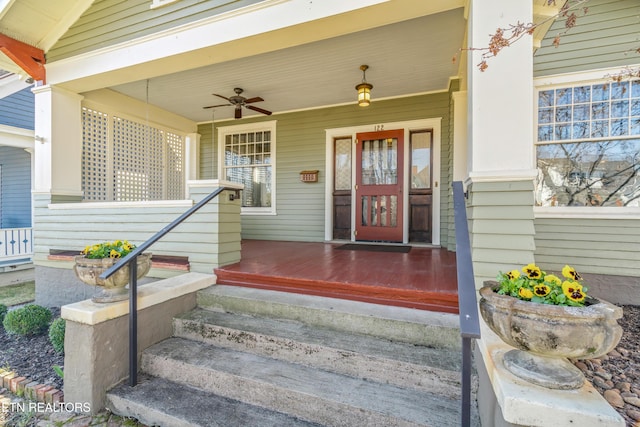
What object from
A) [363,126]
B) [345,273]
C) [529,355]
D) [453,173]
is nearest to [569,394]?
[529,355]

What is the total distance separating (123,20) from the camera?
3879mm

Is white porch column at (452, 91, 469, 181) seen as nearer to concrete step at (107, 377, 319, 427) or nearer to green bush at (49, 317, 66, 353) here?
concrete step at (107, 377, 319, 427)

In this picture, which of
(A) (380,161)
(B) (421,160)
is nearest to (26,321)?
(A) (380,161)

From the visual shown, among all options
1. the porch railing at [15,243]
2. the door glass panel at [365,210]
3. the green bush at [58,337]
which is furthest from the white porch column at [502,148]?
the porch railing at [15,243]

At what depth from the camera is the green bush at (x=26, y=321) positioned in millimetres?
3201

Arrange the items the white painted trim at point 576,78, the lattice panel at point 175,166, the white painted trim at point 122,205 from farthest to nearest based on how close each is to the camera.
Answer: the lattice panel at point 175,166, the white painted trim at point 122,205, the white painted trim at point 576,78

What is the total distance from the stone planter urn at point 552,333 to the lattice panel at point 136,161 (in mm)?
6051

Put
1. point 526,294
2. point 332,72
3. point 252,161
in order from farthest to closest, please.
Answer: point 252,161 → point 332,72 → point 526,294

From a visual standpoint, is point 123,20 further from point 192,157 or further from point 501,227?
point 501,227

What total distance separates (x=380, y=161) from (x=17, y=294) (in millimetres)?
6492

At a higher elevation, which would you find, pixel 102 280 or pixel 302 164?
pixel 302 164

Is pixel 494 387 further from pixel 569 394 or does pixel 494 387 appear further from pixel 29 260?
pixel 29 260

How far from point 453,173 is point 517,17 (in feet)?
7.81

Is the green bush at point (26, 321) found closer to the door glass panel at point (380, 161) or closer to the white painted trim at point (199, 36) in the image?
the white painted trim at point (199, 36)
